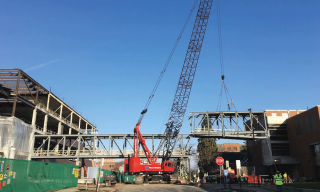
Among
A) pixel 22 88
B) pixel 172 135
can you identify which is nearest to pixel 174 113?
pixel 172 135

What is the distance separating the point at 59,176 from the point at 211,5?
44246 mm

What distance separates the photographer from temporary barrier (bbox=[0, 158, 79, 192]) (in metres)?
18.2

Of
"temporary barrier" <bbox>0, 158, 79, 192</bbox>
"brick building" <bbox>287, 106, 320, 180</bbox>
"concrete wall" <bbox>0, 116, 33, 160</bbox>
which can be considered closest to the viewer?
"temporary barrier" <bbox>0, 158, 79, 192</bbox>

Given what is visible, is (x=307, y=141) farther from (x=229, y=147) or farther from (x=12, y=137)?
(x=229, y=147)

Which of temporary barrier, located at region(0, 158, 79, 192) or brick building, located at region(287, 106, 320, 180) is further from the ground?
brick building, located at region(287, 106, 320, 180)

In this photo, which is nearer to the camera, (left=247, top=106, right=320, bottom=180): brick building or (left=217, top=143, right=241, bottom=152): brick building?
(left=247, top=106, right=320, bottom=180): brick building

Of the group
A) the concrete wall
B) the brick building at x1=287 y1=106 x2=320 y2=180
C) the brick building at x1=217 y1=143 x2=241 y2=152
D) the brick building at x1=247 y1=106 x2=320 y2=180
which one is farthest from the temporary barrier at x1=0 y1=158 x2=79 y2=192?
the brick building at x1=217 y1=143 x2=241 y2=152

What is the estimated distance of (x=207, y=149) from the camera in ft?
236

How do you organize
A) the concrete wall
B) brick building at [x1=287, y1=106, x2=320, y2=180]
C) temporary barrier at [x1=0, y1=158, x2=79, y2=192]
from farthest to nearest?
brick building at [x1=287, y1=106, x2=320, y2=180]
the concrete wall
temporary barrier at [x1=0, y1=158, x2=79, y2=192]

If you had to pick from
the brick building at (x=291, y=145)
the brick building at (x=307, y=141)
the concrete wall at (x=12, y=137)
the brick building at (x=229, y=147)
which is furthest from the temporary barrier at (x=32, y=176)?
the brick building at (x=229, y=147)

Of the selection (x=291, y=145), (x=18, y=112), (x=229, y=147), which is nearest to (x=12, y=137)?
(x=18, y=112)

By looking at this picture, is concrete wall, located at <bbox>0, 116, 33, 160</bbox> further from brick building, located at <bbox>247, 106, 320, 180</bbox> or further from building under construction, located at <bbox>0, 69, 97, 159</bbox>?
brick building, located at <bbox>247, 106, 320, 180</bbox>

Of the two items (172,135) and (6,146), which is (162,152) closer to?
(172,135)

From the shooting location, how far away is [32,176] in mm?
21578
